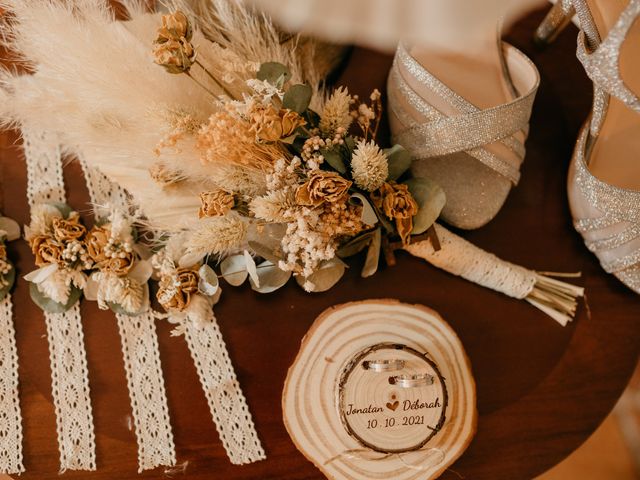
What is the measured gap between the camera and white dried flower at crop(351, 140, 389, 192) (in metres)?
0.60

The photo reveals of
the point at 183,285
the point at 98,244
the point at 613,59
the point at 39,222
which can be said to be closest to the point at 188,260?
the point at 183,285

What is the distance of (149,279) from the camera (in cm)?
79

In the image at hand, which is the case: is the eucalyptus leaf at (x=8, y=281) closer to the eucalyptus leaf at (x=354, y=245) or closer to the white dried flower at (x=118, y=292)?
the white dried flower at (x=118, y=292)

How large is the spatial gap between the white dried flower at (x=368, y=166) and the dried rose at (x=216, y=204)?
0.16 m

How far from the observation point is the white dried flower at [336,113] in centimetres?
64

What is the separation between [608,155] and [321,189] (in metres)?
0.56

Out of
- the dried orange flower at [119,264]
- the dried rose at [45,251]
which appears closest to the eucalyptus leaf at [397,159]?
the dried orange flower at [119,264]

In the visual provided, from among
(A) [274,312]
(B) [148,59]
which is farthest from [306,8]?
(A) [274,312]

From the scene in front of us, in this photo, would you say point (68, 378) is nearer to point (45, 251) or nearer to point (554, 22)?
point (45, 251)

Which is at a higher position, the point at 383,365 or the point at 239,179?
the point at 239,179

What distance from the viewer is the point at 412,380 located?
2.20ft

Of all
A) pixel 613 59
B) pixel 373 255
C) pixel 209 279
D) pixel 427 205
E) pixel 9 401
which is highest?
pixel 613 59

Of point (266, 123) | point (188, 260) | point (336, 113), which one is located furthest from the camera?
point (188, 260)

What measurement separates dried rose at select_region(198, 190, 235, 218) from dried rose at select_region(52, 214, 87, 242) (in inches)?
11.3
